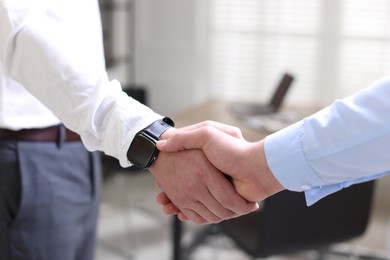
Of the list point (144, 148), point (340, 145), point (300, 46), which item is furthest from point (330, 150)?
point (300, 46)

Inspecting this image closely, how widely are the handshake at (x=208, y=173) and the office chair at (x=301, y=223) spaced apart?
2.89 ft

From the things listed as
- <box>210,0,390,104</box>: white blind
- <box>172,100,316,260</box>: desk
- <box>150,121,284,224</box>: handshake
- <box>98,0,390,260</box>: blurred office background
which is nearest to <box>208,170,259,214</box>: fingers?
<box>150,121,284,224</box>: handshake

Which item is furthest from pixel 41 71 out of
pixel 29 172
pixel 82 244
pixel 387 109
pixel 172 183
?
pixel 387 109

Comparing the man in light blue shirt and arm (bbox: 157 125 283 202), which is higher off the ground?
the man in light blue shirt

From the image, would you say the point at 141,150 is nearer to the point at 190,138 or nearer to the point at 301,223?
the point at 190,138

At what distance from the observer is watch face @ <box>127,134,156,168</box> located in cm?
132

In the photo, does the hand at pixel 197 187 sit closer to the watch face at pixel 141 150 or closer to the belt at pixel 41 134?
the watch face at pixel 141 150

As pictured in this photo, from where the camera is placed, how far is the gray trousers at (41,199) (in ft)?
4.54

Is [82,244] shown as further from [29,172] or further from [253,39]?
[253,39]

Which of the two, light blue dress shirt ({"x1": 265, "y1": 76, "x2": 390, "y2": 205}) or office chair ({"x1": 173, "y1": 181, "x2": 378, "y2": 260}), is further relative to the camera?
office chair ({"x1": 173, "y1": 181, "x2": 378, "y2": 260})

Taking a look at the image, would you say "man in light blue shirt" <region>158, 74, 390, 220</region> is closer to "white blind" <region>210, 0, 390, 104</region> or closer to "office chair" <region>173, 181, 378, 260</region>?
"office chair" <region>173, 181, 378, 260</region>

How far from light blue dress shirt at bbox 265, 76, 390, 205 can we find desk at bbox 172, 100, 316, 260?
1.41m

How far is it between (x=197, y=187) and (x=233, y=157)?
11 centimetres

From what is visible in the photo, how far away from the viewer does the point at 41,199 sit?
4.63 ft
